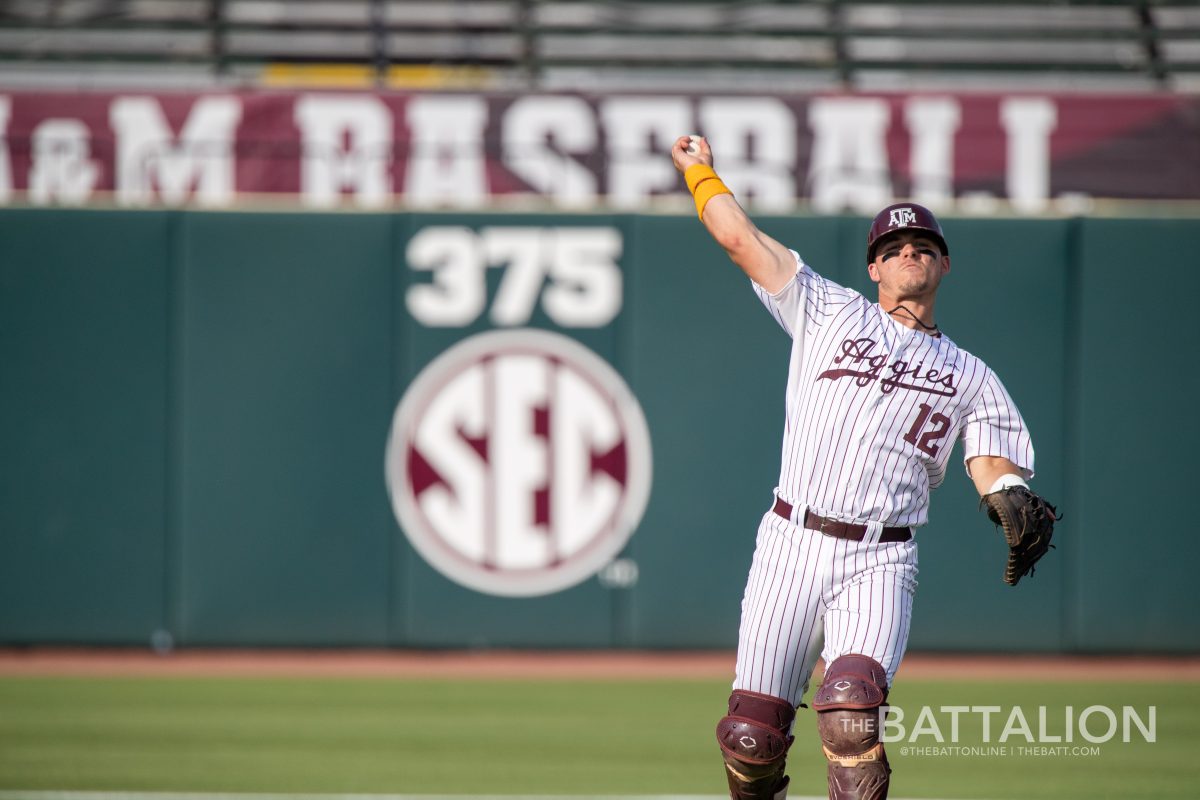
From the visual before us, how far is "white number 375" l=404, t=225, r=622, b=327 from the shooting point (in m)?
9.36

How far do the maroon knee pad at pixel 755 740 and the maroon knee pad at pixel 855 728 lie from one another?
0.74 feet

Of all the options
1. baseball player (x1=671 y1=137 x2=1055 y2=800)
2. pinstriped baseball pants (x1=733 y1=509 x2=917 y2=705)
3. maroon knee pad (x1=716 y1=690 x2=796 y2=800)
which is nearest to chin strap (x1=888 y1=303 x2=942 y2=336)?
baseball player (x1=671 y1=137 x2=1055 y2=800)

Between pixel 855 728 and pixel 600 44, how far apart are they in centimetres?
934

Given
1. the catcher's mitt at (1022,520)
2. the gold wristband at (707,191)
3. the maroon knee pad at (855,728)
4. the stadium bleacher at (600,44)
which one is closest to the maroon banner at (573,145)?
the stadium bleacher at (600,44)

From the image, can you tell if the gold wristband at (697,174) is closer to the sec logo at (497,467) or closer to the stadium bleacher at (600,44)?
the sec logo at (497,467)

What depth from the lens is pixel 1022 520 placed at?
4238 millimetres

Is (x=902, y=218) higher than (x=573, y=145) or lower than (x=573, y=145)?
lower

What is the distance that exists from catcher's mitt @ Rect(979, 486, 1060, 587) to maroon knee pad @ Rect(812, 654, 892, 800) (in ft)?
1.81

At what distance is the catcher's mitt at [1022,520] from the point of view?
424cm

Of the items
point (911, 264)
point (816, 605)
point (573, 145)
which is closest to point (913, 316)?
point (911, 264)

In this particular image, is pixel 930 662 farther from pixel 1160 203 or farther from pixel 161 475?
pixel 161 475

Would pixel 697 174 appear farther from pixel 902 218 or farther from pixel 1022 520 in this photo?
pixel 1022 520

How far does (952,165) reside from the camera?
10.4 metres

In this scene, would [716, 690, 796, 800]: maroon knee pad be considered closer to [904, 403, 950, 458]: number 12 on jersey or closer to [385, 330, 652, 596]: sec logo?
[904, 403, 950, 458]: number 12 on jersey
